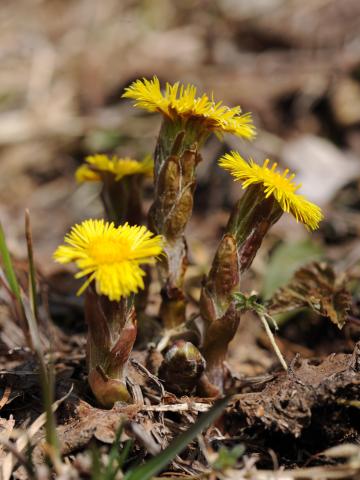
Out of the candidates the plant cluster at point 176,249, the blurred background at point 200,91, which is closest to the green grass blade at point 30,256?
the plant cluster at point 176,249

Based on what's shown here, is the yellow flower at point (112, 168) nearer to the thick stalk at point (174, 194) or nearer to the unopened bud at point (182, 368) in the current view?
the thick stalk at point (174, 194)

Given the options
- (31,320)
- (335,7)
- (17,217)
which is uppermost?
(335,7)

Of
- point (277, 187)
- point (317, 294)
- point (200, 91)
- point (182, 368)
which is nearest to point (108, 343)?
point (182, 368)

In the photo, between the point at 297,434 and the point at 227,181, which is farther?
the point at 227,181

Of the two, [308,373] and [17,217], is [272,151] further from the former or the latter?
[308,373]

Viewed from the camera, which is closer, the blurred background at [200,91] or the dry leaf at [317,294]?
the dry leaf at [317,294]

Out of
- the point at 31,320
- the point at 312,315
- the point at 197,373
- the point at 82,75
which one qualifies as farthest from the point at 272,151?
the point at 31,320
